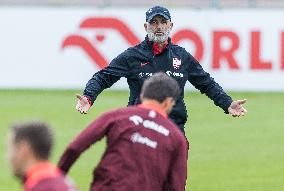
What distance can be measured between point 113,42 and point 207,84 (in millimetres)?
13467

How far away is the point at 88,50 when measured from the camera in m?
24.9

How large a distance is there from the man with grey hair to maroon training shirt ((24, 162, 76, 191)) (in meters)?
4.33

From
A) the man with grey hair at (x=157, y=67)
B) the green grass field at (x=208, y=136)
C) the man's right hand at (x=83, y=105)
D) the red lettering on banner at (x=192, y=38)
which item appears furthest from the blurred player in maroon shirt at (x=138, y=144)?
the red lettering on banner at (x=192, y=38)

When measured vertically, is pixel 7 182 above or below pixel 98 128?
below

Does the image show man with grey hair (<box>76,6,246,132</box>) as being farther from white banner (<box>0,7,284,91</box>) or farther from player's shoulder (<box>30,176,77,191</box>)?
white banner (<box>0,7,284,91</box>)

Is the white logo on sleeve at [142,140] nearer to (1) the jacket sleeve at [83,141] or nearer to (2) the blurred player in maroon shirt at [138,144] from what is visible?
(2) the blurred player in maroon shirt at [138,144]

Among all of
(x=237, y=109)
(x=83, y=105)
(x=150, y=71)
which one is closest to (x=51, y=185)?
(x=83, y=105)

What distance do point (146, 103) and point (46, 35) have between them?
16425 mm

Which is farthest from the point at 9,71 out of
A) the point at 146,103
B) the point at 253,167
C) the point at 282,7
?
the point at 146,103

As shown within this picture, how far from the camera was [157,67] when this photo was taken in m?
11.2

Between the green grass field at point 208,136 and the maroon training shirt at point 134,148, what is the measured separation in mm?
5782

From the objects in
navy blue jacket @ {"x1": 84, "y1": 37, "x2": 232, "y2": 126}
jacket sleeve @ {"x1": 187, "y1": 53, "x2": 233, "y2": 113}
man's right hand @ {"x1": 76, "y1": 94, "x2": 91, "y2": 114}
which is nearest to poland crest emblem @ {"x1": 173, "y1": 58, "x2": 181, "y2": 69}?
navy blue jacket @ {"x1": 84, "y1": 37, "x2": 232, "y2": 126}

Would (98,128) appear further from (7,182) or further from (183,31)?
(183,31)

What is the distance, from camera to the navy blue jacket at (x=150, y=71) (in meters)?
11.2
